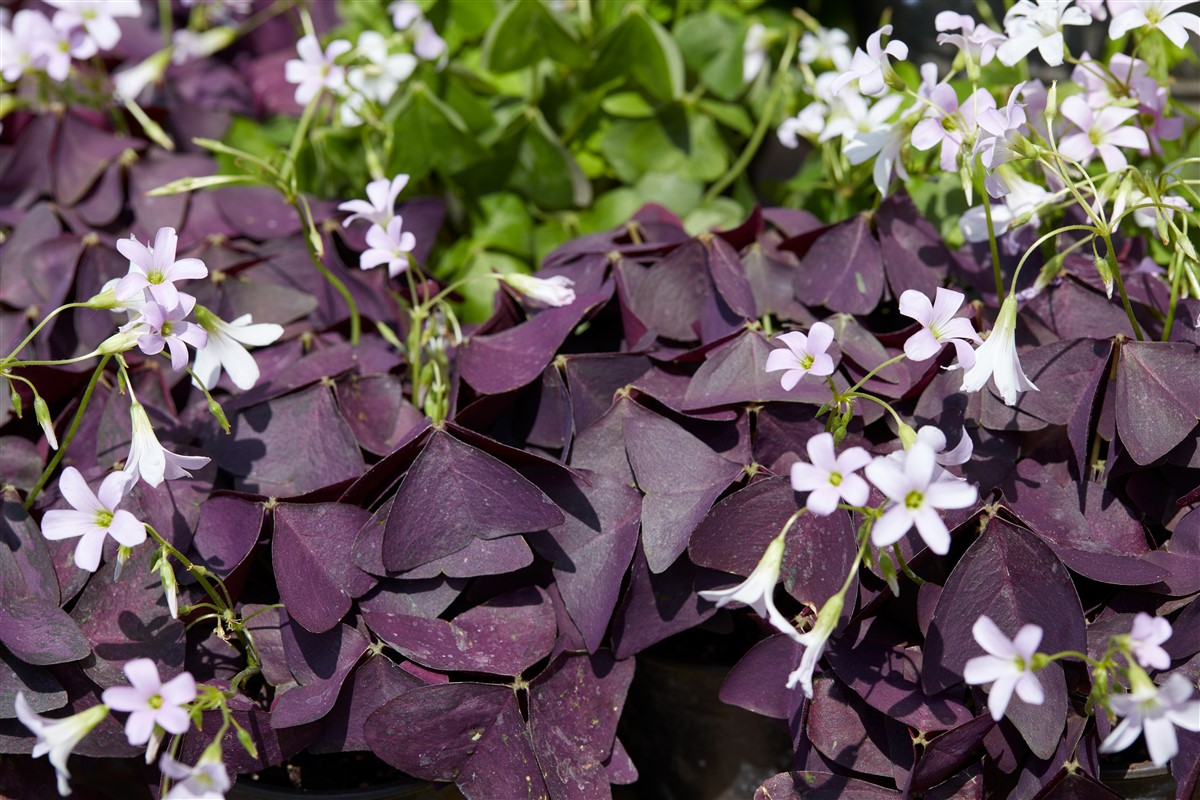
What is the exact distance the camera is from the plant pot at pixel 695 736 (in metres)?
0.90

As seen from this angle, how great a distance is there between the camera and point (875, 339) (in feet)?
2.76

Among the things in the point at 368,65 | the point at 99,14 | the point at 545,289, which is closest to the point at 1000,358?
the point at 545,289

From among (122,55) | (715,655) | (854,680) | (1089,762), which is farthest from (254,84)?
(1089,762)

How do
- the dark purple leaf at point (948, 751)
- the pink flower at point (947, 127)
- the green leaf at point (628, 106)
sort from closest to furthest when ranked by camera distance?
1. the dark purple leaf at point (948, 751)
2. the pink flower at point (947, 127)
3. the green leaf at point (628, 106)

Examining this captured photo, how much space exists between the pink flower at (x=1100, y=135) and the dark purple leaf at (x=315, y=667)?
27.2 inches

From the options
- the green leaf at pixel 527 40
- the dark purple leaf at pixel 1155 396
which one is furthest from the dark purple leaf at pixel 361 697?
the green leaf at pixel 527 40

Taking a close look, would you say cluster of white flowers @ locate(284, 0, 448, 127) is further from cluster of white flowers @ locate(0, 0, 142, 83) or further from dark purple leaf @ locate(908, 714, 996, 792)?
dark purple leaf @ locate(908, 714, 996, 792)

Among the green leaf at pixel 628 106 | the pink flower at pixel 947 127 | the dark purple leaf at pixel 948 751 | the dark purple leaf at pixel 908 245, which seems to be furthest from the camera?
the green leaf at pixel 628 106

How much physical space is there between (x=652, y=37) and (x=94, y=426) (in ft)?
2.37

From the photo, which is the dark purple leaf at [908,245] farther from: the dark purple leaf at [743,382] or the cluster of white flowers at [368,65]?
the cluster of white flowers at [368,65]

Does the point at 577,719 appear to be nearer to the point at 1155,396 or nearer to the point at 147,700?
the point at 147,700

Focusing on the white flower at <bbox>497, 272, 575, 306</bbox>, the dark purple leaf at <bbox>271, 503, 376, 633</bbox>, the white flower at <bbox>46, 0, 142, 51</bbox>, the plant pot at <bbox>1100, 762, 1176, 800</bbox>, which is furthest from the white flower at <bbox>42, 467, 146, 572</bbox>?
the plant pot at <bbox>1100, 762, 1176, 800</bbox>

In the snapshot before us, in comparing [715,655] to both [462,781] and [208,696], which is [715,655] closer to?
[462,781]

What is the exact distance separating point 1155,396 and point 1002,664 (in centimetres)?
28
